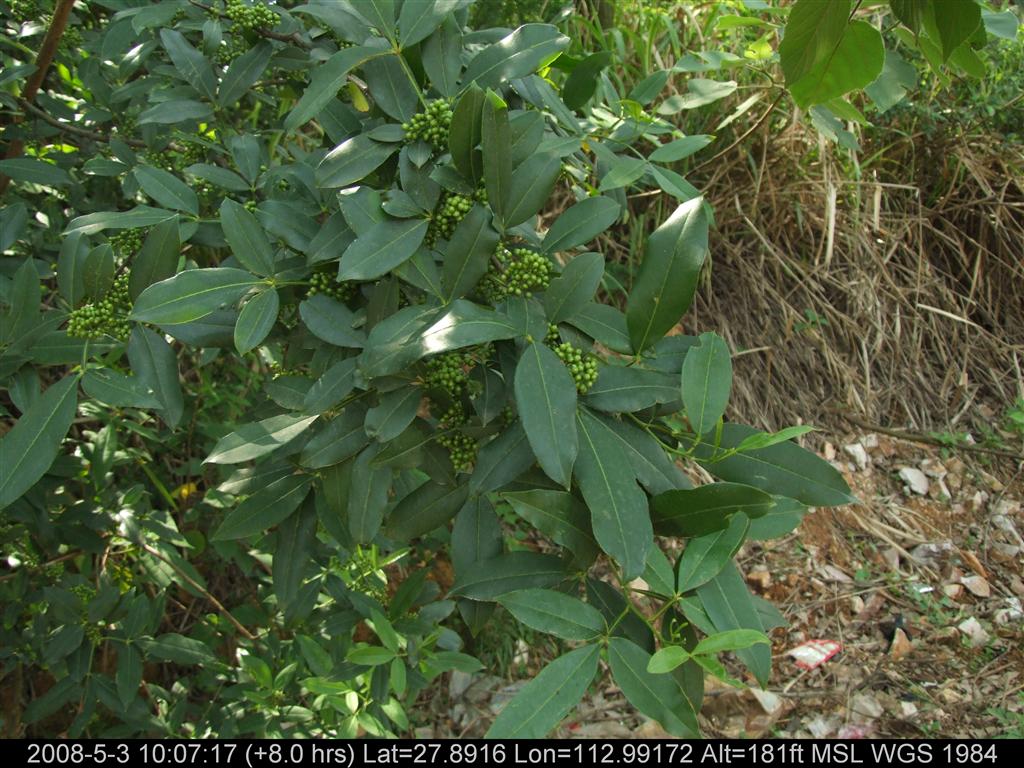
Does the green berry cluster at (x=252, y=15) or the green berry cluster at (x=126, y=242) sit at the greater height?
the green berry cluster at (x=252, y=15)

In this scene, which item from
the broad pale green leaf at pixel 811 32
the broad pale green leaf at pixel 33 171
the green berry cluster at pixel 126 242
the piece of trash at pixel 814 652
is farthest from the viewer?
the piece of trash at pixel 814 652

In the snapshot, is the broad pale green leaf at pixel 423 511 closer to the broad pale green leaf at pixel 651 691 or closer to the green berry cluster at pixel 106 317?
the broad pale green leaf at pixel 651 691

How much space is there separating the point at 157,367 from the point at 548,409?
46 cm

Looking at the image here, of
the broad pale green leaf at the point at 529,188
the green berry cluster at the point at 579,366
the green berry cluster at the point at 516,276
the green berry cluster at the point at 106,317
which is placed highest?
the broad pale green leaf at the point at 529,188

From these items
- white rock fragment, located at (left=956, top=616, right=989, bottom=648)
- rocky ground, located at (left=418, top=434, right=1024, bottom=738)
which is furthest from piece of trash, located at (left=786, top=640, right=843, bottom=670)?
white rock fragment, located at (left=956, top=616, right=989, bottom=648)

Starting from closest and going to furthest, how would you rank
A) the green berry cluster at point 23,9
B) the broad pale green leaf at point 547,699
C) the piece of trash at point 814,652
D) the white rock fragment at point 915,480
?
1. the broad pale green leaf at point 547,699
2. the green berry cluster at point 23,9
3. the piece of trash at point 814,652
4. the white rock fragment at point 915,480

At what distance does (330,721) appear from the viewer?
1487mm

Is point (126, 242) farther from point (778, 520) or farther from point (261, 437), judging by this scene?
point (778, 520)

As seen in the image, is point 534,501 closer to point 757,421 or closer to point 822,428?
point 757,421

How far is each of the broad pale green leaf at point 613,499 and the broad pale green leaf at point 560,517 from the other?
0.03 metres

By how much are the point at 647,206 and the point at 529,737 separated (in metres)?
2.45

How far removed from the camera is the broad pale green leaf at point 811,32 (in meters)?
0.54

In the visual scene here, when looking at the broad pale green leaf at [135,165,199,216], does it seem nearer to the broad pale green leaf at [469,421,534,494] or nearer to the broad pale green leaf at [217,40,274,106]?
the broad pale green leaf at [217,40,274,106]

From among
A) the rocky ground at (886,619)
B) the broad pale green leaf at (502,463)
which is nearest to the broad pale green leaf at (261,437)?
the broad pale green leaf at (502,463)
